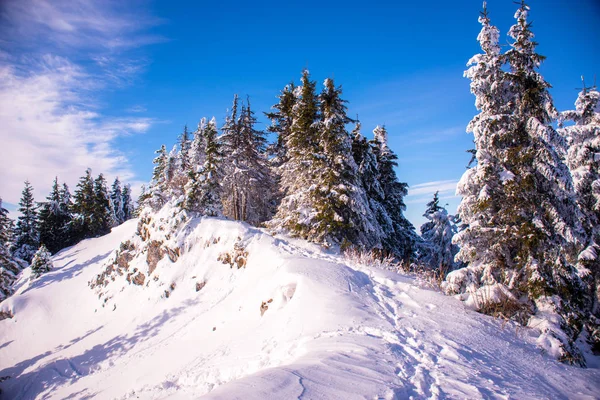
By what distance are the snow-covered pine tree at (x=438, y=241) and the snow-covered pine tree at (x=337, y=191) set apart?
41.0 feet

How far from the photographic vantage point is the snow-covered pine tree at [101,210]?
46.3m

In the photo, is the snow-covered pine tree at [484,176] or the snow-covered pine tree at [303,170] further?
the snow-covered pine tree at [303,170]

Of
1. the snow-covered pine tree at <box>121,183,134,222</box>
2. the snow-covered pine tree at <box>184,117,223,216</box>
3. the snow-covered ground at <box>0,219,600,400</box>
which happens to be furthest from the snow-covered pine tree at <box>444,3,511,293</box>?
the snow-covered pine tree at <box>121,183,134,222</box>

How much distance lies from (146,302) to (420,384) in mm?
17348

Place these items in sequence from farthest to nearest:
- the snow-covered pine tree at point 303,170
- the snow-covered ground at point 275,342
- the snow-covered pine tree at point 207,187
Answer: the snow-covered pine tree at point 207,187, the snow-covered pine tree at point 303,170, the snow-covered ground at point 275,342

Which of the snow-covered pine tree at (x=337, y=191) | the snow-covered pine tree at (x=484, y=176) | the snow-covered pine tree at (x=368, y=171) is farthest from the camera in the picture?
the snow-covered pine tree at (x=368, y=171)

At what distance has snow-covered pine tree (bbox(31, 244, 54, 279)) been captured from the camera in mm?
30281

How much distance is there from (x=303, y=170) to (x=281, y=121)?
1027 cm

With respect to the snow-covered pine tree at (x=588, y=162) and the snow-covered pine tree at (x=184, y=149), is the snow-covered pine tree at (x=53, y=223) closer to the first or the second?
the snow-covered pine tree at (x=184, y=149)

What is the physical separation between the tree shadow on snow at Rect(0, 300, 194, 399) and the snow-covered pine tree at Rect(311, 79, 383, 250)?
8540 millimetres

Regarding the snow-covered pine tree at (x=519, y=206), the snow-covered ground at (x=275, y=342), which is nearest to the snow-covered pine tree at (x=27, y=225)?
the snow-covered ground at (x=275, y=342)

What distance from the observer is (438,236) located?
2762 centimetres

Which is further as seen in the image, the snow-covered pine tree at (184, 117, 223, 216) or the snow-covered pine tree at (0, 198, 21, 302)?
the snow-covered pine tree at (0, 198, 21, 302)

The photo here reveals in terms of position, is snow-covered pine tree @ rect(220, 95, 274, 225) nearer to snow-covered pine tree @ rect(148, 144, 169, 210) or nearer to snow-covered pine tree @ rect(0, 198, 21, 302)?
snow-covered pine tree @ rect(148, 144, 169, 210)
